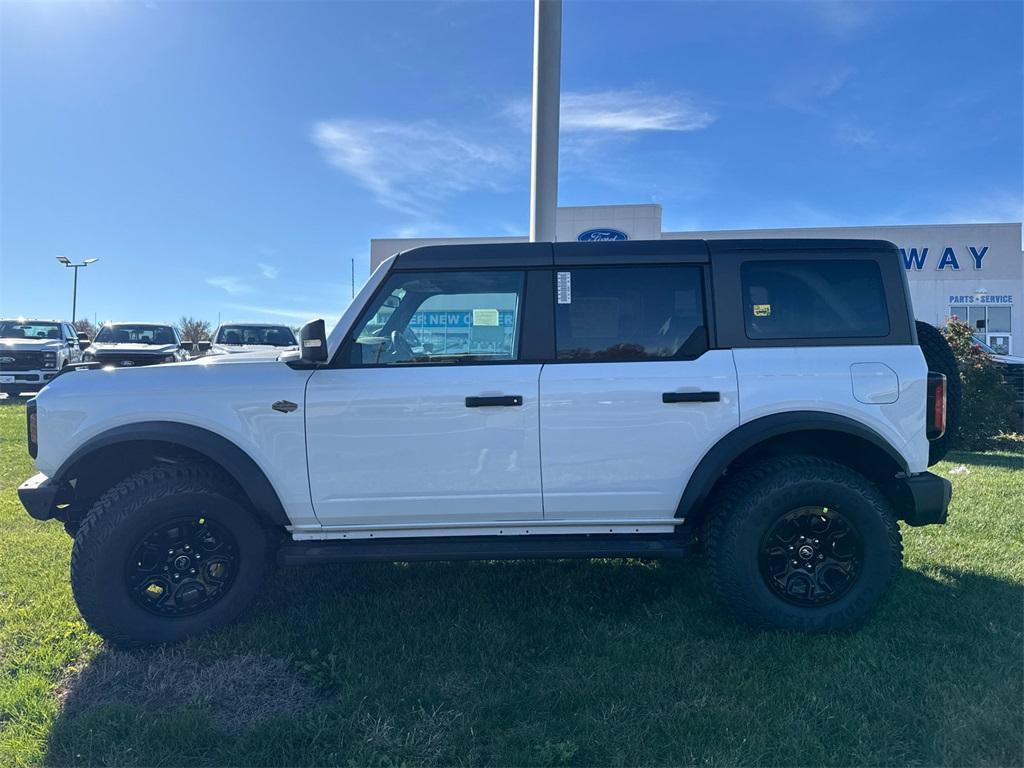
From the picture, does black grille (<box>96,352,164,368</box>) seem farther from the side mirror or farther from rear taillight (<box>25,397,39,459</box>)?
the side mirror

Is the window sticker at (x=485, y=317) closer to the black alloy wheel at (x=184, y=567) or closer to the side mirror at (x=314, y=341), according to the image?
the side mirror at (x=314, y=341)

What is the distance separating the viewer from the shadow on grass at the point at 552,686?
8.26 ft

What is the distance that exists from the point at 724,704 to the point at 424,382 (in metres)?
1.94

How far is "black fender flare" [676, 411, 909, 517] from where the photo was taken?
10.8 ft

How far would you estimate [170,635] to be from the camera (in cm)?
323

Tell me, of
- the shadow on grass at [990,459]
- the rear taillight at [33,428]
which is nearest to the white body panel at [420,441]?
the rear taillight at [33,428]

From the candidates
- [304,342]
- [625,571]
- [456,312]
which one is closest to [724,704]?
[625,571]

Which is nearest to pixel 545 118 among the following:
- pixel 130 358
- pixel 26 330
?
pixel 130 358

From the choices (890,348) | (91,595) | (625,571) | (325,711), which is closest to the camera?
(325,711)

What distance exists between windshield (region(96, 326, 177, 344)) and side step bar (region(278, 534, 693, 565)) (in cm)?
1274

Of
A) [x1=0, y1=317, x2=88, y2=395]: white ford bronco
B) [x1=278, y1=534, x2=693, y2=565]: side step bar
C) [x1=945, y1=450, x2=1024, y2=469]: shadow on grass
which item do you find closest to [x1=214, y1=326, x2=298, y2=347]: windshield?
[x1=0, y1=317, x2=88, y2=395]: white ford bronco

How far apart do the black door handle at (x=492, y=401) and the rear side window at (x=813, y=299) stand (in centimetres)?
126

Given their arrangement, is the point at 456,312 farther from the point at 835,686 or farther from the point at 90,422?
the point at 835,686

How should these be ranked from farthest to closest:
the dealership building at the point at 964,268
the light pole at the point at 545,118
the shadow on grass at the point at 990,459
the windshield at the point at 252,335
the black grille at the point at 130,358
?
the dealership building at the point at 964,268 < the windshield at the point at 252,335 < the shadow on grass at the point at 990,459 < the light pole at the point at 545,118 < the black grille at the point at 130,358
